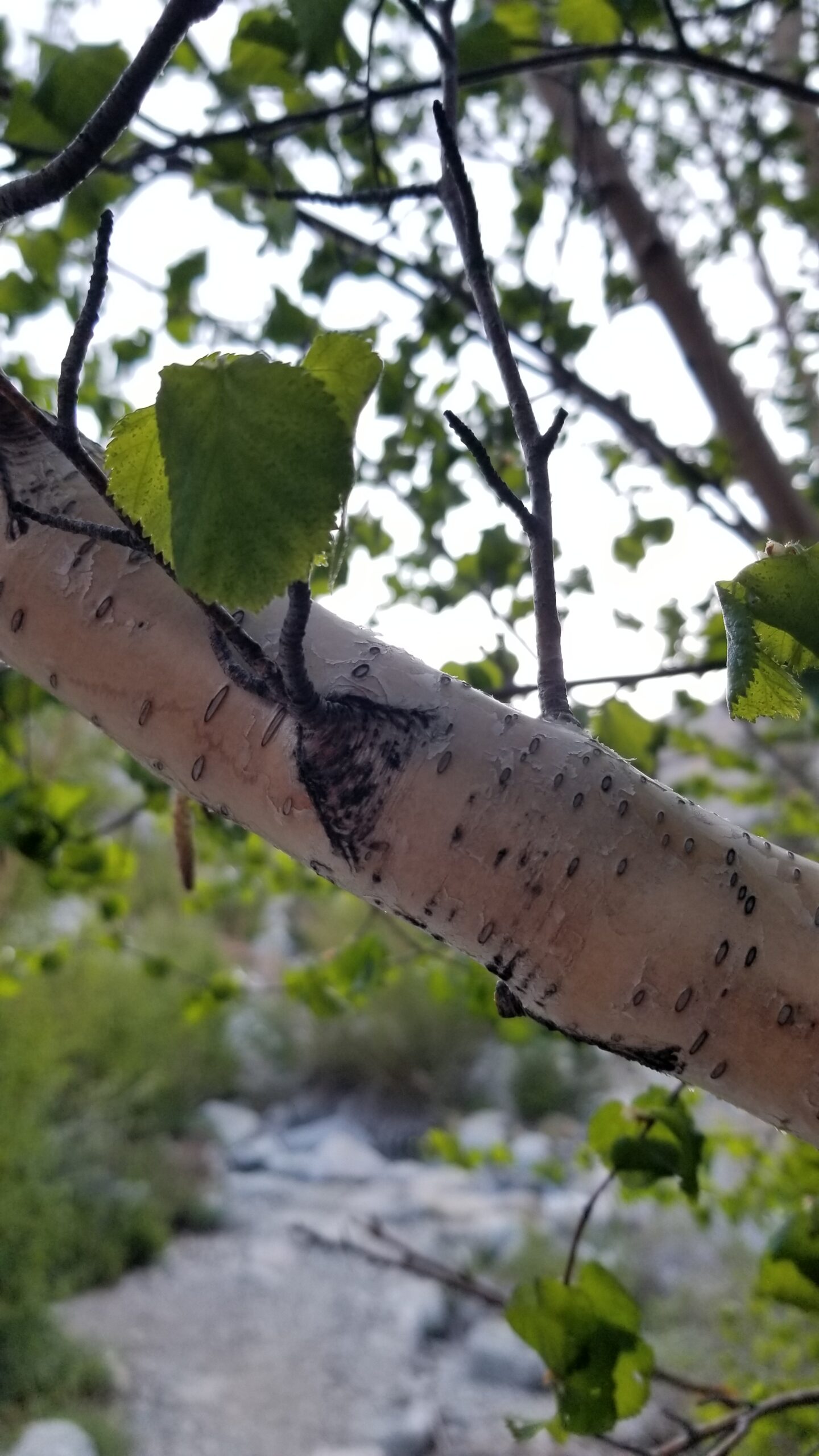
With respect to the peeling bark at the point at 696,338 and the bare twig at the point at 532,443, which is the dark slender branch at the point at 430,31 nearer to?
the bare twig at the point at 532,443

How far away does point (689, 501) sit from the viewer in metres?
0.64

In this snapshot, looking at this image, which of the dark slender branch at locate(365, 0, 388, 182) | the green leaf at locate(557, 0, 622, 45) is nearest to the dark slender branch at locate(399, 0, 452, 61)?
the dark slender branch at locate(365, 0, 388, 182)

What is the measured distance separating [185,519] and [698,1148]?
1.07ft

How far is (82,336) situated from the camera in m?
0.14

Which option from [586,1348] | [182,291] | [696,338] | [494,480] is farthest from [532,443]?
[696,338]

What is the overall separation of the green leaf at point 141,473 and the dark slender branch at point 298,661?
19 millimetres

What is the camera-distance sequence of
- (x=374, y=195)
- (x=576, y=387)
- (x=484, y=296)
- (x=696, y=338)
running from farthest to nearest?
1. (x=696, y=338)
2. (x=576, y=387)
3. (x=374, y=195)
4. (x=484, y=296)

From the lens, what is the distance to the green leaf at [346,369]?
124 mm

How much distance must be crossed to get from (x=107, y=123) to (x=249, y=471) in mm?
76

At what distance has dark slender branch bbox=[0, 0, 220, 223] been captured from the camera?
15 cm

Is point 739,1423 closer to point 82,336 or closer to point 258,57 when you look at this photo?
point 82,336

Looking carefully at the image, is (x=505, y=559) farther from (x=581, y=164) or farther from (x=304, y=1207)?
(x=304, y=1207)

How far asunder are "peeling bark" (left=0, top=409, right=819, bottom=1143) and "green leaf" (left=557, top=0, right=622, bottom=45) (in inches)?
14.4

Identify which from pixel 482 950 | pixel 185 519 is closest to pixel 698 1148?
pixel 482 950
